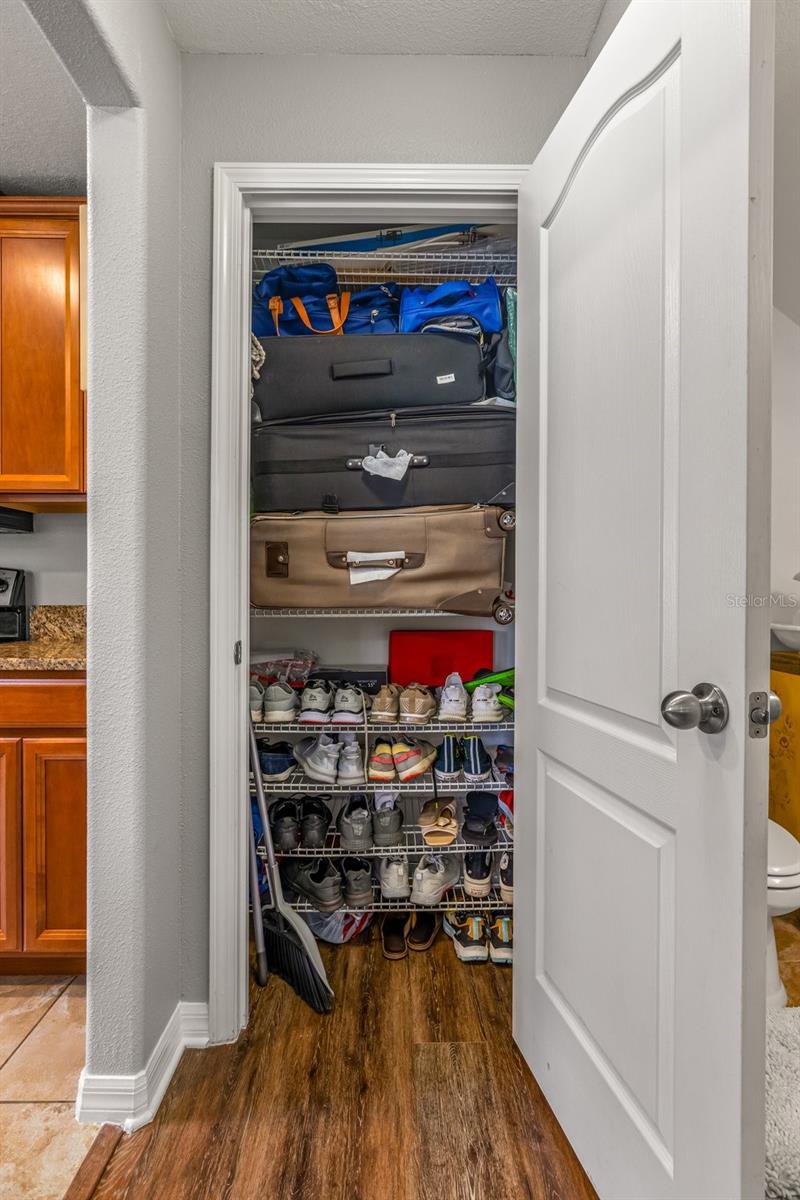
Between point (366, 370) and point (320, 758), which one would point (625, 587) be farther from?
point (320, 758)

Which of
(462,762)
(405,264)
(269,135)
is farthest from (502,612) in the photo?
(269,135)

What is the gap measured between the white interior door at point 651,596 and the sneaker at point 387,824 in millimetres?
655

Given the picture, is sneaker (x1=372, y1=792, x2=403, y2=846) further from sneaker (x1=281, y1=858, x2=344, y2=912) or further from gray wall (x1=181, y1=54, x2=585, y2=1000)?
gray wall (x1=181, y1=54, x2=585, y2=1000)

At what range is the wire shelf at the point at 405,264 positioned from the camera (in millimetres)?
2053

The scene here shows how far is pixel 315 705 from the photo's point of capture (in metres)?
2.05

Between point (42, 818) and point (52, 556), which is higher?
point (52, 556)

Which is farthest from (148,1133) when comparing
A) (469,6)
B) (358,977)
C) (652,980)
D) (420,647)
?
(469,6)

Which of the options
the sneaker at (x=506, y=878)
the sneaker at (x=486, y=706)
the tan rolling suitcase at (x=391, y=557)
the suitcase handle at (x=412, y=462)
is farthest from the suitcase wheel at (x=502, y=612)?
the sneaker at (x=506, y=878)

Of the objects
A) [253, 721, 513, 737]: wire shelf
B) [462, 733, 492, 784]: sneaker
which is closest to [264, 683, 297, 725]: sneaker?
[253, 721, 513, 737]: wire shelf

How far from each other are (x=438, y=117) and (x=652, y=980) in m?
1.91

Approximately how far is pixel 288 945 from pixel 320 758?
20.6 inches

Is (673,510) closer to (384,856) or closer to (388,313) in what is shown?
(388,313)

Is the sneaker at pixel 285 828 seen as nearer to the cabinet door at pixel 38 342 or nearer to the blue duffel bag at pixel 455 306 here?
the cabinet door at pixel 38 342

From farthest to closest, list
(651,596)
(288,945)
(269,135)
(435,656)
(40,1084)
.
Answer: (435,656) → (288,945) → (269,135) → (40,1084) → (651,596)
